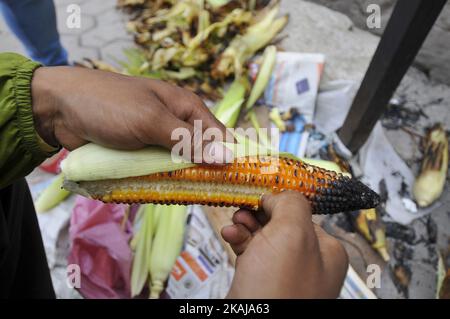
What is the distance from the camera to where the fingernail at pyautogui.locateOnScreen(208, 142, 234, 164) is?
1.17 meters

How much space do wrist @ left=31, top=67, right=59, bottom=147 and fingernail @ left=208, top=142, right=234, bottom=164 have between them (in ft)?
1.69

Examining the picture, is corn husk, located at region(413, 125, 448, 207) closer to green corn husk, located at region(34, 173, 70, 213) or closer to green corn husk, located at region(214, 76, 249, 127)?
green corn husk, located at region(214, 76, 249, 127)

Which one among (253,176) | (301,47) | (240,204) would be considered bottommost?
(301,47)

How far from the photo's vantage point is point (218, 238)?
218 cm

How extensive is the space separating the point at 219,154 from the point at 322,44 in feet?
8.21

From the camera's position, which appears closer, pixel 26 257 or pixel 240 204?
pixel 240 204

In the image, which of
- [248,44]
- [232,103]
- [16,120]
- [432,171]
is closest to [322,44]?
[248,44]

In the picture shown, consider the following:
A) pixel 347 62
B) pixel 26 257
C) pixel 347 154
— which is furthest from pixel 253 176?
pixel 347 62

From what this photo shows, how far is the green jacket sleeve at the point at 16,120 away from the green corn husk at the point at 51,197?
48.2 inches

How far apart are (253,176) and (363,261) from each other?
1263mm

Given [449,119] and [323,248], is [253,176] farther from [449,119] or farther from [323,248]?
[449,119]

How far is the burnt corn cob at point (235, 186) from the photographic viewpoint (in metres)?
1.21
